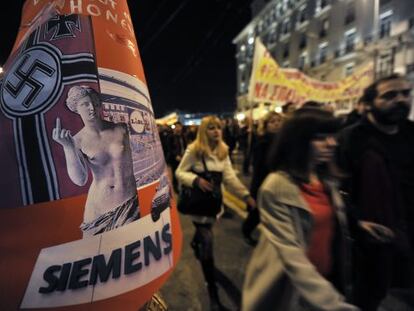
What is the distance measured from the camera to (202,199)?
3137 mm

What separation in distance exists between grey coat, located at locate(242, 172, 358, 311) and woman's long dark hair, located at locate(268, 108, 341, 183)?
0.24 ft

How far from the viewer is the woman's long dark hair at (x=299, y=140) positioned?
5.91 ft

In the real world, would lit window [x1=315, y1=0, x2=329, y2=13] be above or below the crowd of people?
above

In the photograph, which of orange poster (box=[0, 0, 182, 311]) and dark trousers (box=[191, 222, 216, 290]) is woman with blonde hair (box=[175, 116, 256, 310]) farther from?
orange poster (box=[0, 0, 182, 311])

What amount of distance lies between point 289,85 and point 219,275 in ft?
20.4

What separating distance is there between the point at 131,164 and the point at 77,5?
53cm

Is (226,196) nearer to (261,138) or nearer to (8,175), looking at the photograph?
(261,138)

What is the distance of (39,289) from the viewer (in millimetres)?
1006

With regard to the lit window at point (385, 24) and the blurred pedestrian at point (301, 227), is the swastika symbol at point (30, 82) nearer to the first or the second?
the blurred pedestrian at point (301, 227)

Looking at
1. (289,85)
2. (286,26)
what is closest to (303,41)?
(286,26)

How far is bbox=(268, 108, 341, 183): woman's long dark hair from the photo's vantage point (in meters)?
1.80

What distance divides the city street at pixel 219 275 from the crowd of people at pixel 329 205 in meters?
0.27

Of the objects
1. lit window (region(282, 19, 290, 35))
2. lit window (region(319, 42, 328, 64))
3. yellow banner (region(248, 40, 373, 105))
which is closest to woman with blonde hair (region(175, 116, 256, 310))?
yellow banner (region(248, 40, 373, 105))

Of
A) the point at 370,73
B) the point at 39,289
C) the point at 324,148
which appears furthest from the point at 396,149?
the point at 370,73
